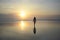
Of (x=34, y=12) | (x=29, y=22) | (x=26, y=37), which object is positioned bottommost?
(x=26, y=37)

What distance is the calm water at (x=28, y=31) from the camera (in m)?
1.24

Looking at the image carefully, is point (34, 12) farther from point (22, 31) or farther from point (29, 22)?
point (22, 31)

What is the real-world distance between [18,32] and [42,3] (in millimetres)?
454

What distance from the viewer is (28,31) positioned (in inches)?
49.0

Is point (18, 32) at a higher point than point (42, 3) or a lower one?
lower

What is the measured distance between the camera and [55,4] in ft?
4.19

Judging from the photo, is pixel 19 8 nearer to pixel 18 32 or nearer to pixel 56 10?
pixel 18 32

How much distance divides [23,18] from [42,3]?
293 millimetres

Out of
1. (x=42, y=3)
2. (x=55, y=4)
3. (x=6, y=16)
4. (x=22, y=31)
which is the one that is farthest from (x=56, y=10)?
(x=6, y=16)

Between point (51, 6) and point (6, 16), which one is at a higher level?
point (51, 6)

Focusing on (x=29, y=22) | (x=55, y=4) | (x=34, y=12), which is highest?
(x=55, y=4)

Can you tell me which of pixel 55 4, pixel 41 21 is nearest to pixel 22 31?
pixel 41 21

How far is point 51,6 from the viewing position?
127 centimetres

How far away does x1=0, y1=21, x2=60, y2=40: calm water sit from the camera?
1.24m
